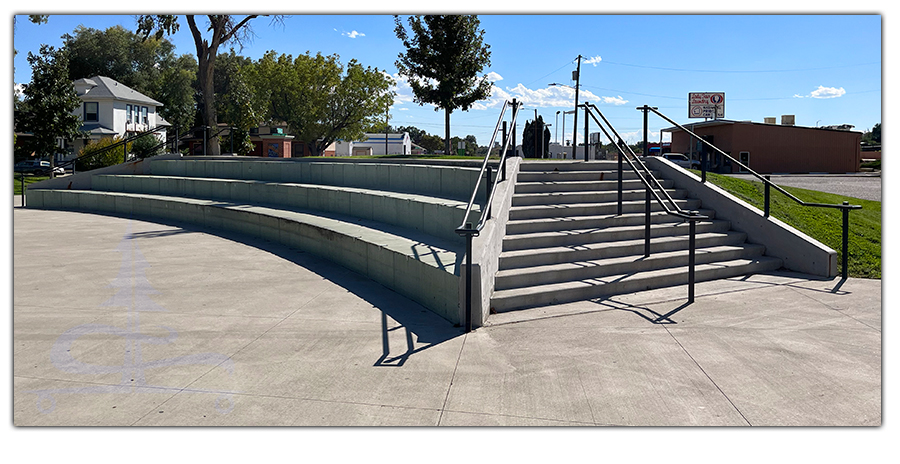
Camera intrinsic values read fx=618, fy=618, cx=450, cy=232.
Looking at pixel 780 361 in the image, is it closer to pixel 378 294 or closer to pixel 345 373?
pixel 345 373

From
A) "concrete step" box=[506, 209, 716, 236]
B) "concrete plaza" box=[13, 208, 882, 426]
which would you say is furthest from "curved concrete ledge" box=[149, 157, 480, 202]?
"concrete plaza" box=[13, 208, 882, 426]

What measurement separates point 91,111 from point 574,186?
4900 cm

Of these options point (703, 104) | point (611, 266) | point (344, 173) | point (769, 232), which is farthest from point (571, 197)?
point (703, 104)

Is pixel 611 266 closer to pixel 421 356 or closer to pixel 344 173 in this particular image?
pixel 421 356

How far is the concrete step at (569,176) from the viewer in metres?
9.08

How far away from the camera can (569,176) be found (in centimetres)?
928

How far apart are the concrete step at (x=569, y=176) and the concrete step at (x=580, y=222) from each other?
107 centimetres

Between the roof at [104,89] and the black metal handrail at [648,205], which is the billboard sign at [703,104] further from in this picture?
the black metal handrail at [648,205]

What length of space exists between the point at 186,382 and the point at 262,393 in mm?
597

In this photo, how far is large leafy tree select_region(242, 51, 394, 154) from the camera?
1978 inches

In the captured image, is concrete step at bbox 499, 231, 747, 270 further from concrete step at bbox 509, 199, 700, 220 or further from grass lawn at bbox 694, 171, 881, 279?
grass lawn at bbox 694, 171, 881, 279

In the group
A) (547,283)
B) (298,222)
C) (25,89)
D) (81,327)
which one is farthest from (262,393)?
(25,89)

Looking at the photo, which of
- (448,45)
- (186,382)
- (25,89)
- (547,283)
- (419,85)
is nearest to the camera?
(186,382)

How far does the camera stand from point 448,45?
20.0 meters
